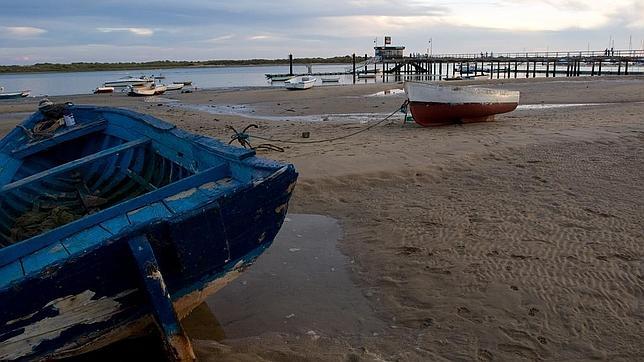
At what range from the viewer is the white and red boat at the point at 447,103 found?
13.2 metres

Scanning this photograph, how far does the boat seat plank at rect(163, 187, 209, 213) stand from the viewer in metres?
2.94

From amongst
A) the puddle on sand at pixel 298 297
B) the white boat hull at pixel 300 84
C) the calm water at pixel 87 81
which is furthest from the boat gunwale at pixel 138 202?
the calm water at pixel 87 81

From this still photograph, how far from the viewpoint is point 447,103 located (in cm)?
1316

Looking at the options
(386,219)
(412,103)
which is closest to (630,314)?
(386,219)

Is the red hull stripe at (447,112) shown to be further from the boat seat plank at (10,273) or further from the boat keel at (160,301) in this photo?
the boat seat plank at (10,273)

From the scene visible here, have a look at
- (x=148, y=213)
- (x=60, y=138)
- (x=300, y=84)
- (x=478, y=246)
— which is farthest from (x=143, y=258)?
(x=300, y=84)

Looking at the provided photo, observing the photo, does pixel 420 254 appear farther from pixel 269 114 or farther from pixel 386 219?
pixel 269 114

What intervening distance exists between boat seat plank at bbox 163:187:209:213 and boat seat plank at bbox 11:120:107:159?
3911 mm

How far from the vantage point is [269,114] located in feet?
65.7

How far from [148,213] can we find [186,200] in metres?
0.23

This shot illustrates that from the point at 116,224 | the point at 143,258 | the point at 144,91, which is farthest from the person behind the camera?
the point at 144,91

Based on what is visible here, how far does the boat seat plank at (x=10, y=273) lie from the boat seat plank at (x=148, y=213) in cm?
58

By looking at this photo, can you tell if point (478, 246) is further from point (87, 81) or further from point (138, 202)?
point (87, 81)

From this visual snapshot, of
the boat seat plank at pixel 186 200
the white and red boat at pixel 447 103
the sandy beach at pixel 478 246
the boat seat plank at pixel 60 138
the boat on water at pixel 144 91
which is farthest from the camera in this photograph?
the boat on water at pixel 144 91
